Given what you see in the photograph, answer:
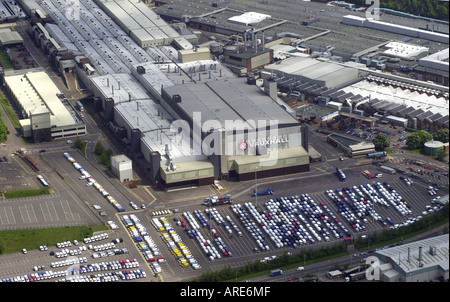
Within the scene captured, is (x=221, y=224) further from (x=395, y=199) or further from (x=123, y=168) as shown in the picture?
(x=395, y=199)

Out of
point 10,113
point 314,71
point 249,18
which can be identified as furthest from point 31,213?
point 249,18

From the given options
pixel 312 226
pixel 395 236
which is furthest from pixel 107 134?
pixel 395 236

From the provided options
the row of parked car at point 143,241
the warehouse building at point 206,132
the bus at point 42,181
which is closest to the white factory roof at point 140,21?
the warehouse building at point 206,132

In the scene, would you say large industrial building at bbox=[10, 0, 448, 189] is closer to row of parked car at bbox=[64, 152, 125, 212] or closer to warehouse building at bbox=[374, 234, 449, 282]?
row of parked car at bbox=[64, 152, 125, 212]

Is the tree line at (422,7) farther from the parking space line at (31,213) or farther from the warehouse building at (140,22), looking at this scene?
the parking space line at (31,213)

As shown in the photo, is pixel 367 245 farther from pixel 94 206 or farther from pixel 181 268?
pixel 94 206

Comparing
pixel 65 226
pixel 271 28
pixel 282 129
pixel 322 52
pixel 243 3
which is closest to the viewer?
pixel 65 226
